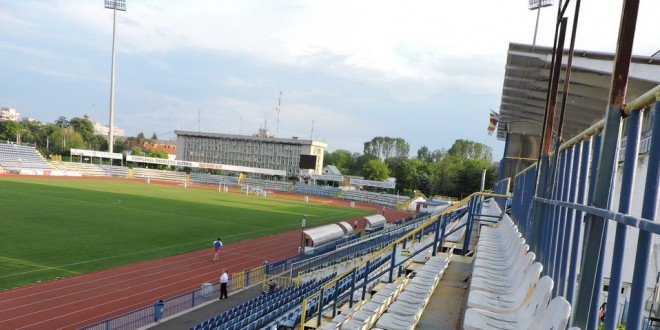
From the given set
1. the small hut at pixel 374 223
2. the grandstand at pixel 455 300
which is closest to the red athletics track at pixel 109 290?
the grandstand at pixel 455 300

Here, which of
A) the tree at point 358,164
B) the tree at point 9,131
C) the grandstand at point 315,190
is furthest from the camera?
the tree at point 358,164

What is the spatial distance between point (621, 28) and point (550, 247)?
7.73ft

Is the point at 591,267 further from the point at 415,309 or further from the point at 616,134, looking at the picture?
the point at 415,309

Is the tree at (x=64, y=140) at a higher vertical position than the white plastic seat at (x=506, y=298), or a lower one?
lower

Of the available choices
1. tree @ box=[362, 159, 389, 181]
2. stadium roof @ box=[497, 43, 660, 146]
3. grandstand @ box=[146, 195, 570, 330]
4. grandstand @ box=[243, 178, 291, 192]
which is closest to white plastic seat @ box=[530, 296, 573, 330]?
grandstand @ box=[146, 195, 570, 330]

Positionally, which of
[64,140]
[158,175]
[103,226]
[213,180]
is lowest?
[213,180]

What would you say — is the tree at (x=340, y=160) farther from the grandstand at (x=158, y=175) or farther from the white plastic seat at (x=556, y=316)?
the white plastic seat at (x=556, y=316)

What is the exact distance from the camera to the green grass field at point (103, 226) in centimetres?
1716

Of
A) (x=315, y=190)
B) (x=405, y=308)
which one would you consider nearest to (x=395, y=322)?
(x=405, y=308)

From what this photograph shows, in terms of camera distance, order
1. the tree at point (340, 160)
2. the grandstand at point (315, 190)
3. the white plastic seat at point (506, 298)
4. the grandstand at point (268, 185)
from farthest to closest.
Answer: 1. the tree at point (340, 160)
2. the grandstand at point (268, 185)
3. the grandstand at point (315, 190)
4. the white plastic seat at point (506, 298)

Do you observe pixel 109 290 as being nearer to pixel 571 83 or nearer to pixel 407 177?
pixel 571 83

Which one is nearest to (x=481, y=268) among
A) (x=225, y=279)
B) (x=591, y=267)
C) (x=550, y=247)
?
(x=550, y=247)

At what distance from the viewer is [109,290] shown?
48.4 feet

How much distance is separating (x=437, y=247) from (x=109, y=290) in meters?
11.9
